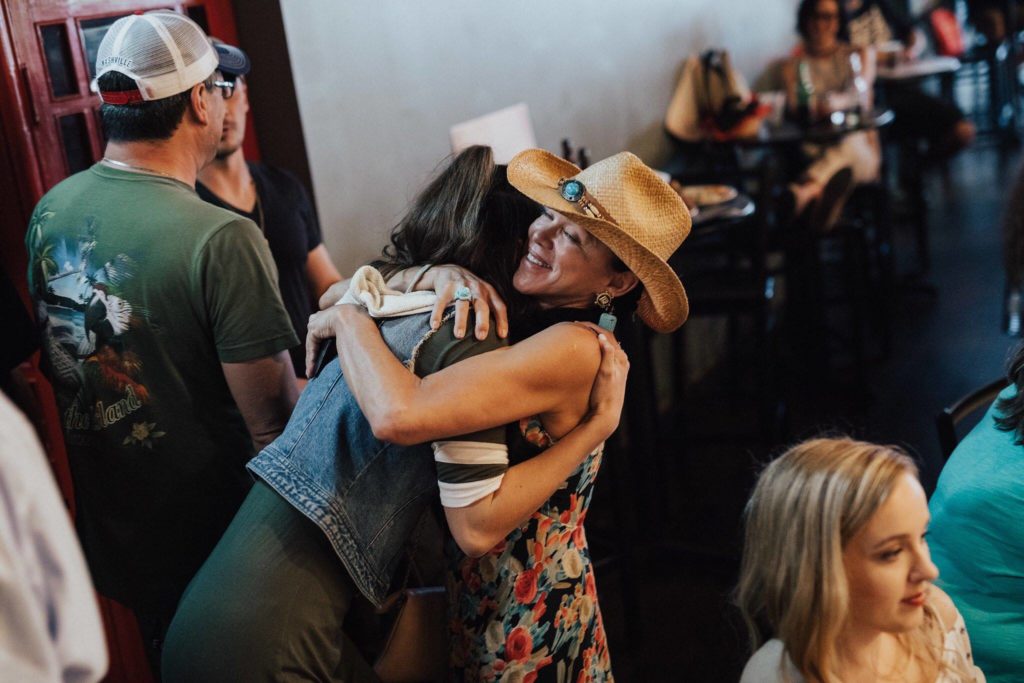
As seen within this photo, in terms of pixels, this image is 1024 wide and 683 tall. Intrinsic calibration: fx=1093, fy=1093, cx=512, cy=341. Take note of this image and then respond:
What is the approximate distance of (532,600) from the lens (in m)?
1.69

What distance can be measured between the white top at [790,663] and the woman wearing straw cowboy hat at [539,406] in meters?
0.34

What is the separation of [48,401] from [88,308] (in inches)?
29.9

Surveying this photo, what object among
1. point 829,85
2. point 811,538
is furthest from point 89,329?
point 829,85

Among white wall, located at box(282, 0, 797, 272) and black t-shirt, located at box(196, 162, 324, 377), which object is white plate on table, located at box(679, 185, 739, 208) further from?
black t-shirt, located at box(196, 162, 324, 377)

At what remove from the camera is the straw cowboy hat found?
163 cm

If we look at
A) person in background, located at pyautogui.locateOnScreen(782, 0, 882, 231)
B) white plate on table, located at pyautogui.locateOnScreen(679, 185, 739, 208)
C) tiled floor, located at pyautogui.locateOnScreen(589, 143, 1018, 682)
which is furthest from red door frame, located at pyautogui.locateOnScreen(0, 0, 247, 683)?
person in background, located at pyautogui.locateOnScreen(782, 0, 882, 231)

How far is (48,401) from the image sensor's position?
2.50 metres

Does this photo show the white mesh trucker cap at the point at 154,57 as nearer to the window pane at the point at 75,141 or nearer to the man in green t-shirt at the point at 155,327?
the man in green t-shirt at the point at 155,327

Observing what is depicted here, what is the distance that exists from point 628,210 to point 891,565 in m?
0.63

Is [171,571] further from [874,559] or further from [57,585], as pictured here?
[874,559]

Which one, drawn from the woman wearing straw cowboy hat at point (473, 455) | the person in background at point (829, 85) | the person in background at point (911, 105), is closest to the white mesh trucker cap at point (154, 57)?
the woman wearing straw cowboy hat at point (473, 455)

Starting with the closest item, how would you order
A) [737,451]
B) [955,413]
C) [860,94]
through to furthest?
[955,413] < [737,451] < [860,94]

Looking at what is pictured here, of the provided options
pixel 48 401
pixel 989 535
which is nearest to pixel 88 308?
pixel 48 401

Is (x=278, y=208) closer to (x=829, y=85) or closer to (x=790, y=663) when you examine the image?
(x=790, y=663)
